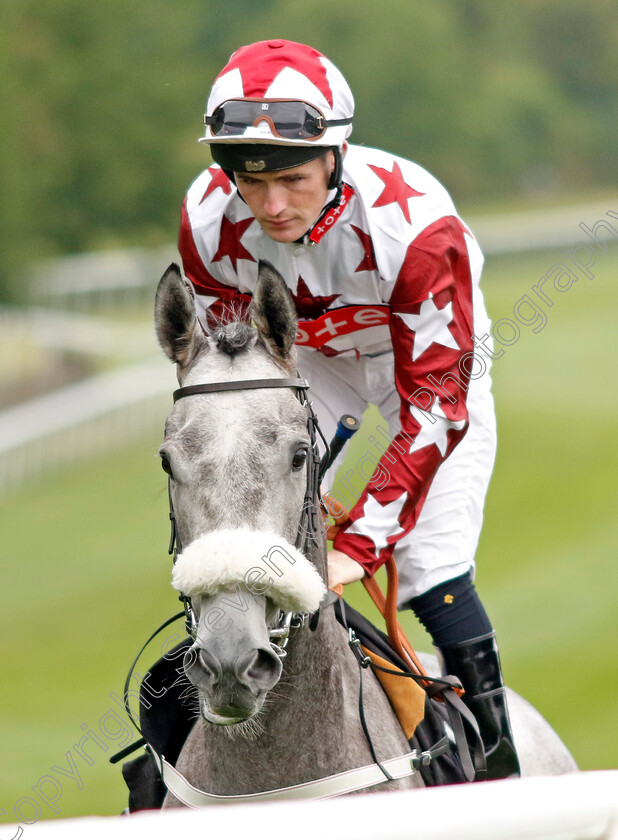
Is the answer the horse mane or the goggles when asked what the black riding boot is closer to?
the horse mane

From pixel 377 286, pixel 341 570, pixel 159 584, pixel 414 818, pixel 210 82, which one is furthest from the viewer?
pixel 210 82

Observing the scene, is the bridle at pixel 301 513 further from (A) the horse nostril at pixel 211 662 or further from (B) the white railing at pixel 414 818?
(B) the white railing at pixel 414 818

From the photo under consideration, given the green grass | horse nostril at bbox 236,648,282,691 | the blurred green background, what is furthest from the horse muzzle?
the green grass

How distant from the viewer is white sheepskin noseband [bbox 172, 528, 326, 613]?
194 cm

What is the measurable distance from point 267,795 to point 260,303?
1044mm

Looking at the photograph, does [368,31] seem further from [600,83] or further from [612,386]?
[612,386]

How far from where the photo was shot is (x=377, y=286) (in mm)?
2762

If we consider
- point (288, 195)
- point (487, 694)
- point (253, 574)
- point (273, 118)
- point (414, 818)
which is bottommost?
point (414, 818)

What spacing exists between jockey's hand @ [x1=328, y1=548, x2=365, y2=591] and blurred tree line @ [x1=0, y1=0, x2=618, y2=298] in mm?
15897

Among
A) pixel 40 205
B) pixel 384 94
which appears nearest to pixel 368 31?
pixel 384 94

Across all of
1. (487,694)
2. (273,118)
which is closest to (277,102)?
(273,118)

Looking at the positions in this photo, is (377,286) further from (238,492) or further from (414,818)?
(414,818)

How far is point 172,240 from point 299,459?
57.9 ft

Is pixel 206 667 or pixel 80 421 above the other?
pixel 80 421
